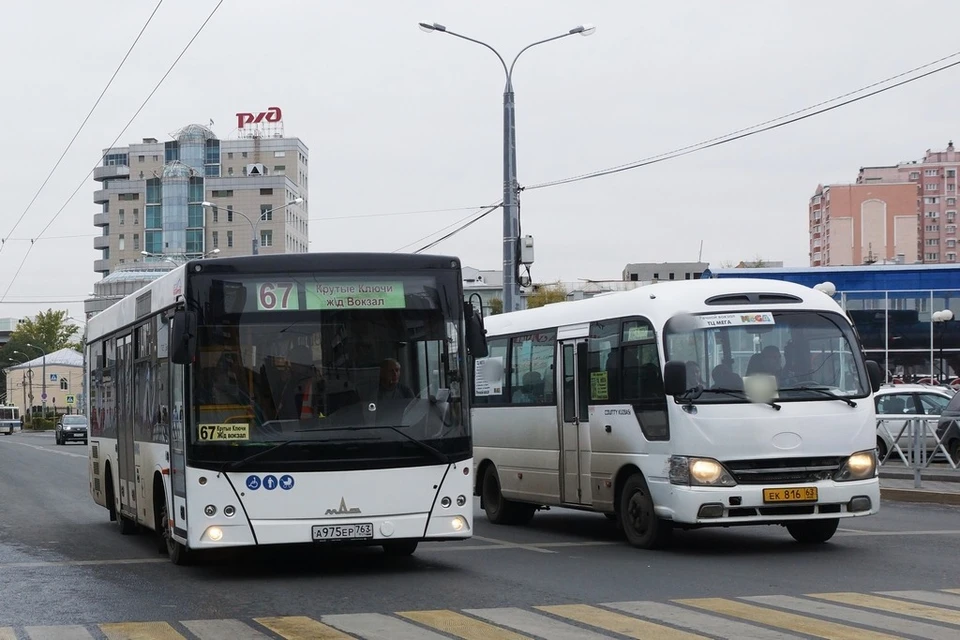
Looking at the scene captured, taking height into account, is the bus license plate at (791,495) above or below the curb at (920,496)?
above

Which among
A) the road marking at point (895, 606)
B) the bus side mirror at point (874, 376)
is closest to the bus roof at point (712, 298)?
the bus side mirror at point (874, 376)

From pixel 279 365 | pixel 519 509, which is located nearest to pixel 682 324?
pixel 279 365

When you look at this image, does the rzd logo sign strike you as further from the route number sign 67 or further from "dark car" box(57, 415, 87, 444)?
the route number sign 67

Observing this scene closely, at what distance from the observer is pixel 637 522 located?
14.0 m

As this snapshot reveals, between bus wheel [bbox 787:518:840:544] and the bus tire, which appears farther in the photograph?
the bus tire

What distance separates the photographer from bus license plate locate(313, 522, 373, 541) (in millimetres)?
11492

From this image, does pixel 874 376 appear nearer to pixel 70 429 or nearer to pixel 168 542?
pixel 168 542

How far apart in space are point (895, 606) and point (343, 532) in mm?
4456

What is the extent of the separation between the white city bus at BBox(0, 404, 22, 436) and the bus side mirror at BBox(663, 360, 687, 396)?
10499 cm

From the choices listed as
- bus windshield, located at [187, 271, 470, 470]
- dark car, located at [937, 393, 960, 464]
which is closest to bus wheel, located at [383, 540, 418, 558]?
bus windshield, located at [187, 271, 470, 470]

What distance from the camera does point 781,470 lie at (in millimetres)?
13008

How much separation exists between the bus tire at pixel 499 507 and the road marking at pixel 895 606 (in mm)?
7880

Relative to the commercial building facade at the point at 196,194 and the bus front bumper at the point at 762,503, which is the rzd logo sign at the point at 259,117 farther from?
the bus front bumper at the point at 762,503

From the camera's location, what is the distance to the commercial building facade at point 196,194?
149500 millimetres
